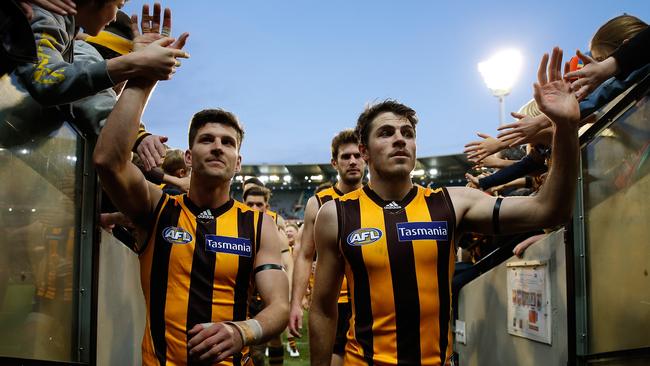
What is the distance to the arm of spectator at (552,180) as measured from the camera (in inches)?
103

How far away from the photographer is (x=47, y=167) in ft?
8.16

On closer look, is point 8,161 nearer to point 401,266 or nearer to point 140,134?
point 140,134

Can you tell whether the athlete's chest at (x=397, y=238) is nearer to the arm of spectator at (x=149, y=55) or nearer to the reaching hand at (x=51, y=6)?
the arm of spectator at (x=149, y=55)

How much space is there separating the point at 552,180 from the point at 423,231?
2.34ft

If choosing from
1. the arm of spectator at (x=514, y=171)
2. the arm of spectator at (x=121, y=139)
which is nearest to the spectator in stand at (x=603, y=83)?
the arm of spectator at (x=514, y=171)

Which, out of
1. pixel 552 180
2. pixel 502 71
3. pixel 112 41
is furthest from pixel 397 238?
pixel 502 71

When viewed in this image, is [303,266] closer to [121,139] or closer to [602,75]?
[121,139]

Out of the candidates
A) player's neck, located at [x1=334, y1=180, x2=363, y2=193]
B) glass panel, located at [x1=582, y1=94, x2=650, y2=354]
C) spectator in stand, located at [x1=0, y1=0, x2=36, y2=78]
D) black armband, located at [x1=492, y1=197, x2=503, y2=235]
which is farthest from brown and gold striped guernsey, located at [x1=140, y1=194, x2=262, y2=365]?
player's neck, located at [x1=334, y1=180, x2=363, y2=193]

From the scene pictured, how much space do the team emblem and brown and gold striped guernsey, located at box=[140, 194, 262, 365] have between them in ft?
2.71

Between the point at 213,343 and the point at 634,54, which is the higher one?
the point at 634,54

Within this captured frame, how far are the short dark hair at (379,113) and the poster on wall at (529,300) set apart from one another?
1.60 m

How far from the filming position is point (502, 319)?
5.00 meters

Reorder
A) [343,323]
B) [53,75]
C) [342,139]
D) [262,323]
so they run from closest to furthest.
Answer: [53,75] < [262,323] < [343,323] < [342,139]

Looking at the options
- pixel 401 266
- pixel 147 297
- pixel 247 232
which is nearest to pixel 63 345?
pixel 147 297
